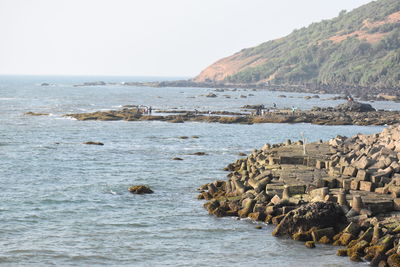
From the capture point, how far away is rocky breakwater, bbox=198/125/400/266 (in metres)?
26.9

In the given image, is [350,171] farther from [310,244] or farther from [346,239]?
[310,244]

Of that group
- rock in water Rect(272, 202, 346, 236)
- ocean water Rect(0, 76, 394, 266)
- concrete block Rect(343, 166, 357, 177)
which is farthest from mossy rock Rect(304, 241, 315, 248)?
concrete block Rect(343, 166, 357, 177)

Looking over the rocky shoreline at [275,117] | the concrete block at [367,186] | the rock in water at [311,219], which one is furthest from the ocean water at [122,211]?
the rocky shoreline at [275,117]

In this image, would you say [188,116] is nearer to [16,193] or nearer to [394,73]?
[16,193]

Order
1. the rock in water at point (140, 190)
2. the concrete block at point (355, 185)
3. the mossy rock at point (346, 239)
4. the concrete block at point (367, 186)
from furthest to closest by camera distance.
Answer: the rock in water at point (140, 190)
the concrete block at point (355, 185)
the concrete block at point (367, 186)
the mossy rock at point (346, 239)

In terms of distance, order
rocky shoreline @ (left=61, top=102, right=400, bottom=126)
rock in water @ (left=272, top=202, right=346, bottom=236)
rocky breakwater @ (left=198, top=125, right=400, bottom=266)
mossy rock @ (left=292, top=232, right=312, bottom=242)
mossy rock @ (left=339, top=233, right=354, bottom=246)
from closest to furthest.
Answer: rocky breakwater @ (left=198, top=125, right=400, bottom=266)
mossy rock @ (left=339, top=233, right=354, bottom=246)
mossy rock @ (left=292, top=232, right=312, bottom=242)
rock in water @ (left=272, top=202, right=346, bottom=236)
rocky shoreline @ (left=61, top=102, right=400, bottom=126)

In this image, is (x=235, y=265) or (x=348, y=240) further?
(x=348, y=240)

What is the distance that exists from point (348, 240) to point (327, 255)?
4.99 ft

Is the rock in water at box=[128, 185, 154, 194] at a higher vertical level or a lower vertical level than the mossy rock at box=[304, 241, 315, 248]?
lower

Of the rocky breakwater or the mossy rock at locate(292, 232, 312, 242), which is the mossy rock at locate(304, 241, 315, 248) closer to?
the rocky breakwater

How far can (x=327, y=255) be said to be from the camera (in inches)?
1033

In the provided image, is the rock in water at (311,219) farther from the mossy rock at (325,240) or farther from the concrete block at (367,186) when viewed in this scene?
the concrete block at (367,186)

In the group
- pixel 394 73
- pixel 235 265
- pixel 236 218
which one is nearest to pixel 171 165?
pixel 236 218

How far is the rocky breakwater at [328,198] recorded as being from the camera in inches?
1059
